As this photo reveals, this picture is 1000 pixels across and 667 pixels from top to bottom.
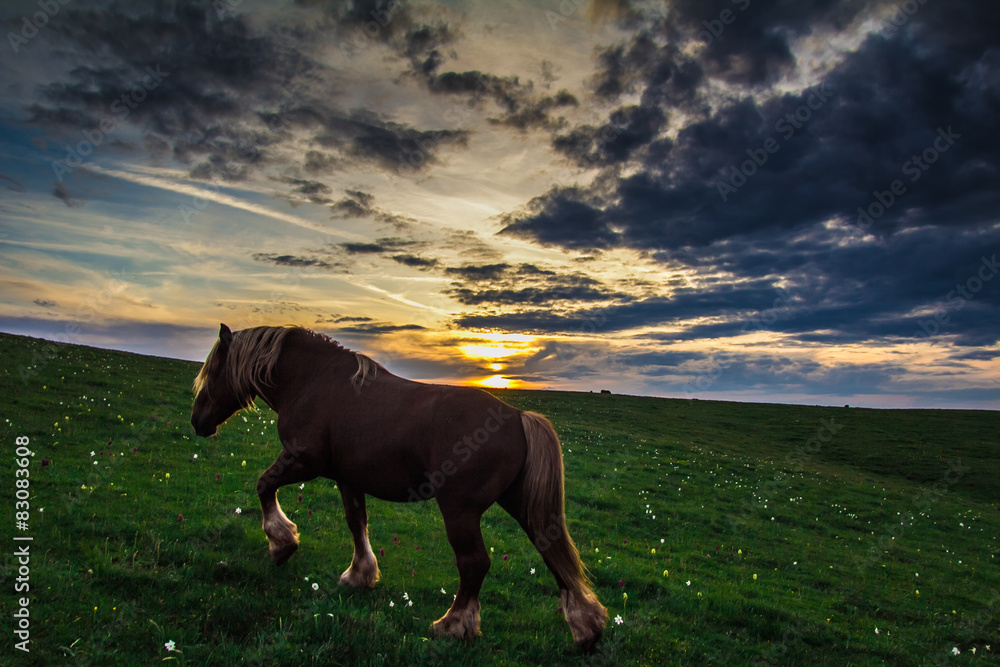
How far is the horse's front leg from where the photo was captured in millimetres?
6219

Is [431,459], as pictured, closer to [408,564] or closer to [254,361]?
[254,361]

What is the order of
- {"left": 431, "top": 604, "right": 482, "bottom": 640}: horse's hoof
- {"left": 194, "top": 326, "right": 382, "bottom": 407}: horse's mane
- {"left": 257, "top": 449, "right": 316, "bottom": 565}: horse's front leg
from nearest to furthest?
1. {"left": 431, "top": 604, "right": 482, "bottom": 640}: horse's hoof
2. {"left": 257, "top": 449, "right": 316, "bottom": 565}: horse's front leg
3. {"left": 194, "top": 326, "right": 382, "bottom": 407}: horse's mane

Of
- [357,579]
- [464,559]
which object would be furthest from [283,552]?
[464,559]

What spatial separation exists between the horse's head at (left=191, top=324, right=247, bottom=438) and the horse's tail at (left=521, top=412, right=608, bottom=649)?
4.06 m

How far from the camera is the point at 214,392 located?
712 centimetres

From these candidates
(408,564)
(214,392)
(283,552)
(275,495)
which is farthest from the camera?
(408,564)

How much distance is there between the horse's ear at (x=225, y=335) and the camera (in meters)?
6.99

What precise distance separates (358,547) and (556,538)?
2.70m

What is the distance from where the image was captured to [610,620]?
7586 mm

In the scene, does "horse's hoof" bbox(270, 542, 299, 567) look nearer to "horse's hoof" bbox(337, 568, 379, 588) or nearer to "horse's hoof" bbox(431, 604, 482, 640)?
"horse's hoof" bbox(337, 568, 379, 588)

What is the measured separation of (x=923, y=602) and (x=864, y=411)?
67.3 meters

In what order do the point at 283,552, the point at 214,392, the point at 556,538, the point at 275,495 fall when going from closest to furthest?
the point at 556,538
the point at 275,495
the point at 283,552
the point at 214,392

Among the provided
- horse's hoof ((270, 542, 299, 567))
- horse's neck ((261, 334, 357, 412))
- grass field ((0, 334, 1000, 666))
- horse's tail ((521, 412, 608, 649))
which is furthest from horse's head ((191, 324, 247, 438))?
horse's tail ((521, 412, 608, 649))

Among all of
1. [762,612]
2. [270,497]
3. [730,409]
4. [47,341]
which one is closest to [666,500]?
Result: [762,612]
